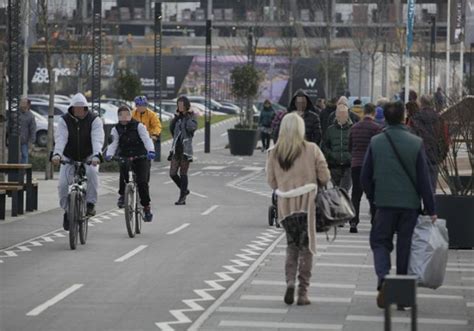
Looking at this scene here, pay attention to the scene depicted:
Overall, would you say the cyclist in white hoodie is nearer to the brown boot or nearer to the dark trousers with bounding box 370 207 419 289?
the brown boot

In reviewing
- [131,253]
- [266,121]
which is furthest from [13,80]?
[266,121]

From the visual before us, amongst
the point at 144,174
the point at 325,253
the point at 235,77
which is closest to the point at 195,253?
the point at 325,253

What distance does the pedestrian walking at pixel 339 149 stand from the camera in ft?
68.7

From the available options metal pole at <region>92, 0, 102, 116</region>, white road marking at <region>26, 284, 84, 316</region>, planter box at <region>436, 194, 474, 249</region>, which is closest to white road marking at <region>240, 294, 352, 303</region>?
white road marking at <region>26, 284, 84, 316</region>

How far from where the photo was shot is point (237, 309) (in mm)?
12492

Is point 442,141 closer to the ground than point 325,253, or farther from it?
farther from it

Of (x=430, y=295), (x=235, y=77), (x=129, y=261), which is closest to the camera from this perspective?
(x=430, y=295)

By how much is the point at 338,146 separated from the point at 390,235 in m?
8.60

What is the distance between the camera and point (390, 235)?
40.7 feet

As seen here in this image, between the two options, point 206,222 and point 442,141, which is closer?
point 442,141

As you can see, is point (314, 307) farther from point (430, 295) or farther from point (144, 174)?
point (144, 174)

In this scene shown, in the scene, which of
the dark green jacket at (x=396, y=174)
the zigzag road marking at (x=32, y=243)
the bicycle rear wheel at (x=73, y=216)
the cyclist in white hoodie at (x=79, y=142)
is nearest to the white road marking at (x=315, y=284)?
the dark green jacket at (x=396, y=174)

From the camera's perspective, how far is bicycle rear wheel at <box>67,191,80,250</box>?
682 inches

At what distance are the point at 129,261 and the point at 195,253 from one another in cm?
115
